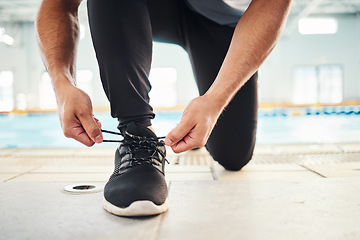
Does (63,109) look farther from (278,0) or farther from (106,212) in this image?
(278,0)

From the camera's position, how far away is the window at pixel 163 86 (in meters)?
11.2

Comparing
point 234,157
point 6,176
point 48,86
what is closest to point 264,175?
point 234,157

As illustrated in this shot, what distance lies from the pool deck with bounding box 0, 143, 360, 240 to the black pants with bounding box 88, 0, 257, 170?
6.3 inches

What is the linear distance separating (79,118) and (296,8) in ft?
35.1

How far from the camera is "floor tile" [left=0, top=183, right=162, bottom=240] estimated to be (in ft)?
1.90

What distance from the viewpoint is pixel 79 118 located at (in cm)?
66

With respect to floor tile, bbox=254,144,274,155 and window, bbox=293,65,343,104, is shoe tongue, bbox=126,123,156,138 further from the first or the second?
window, bbox=293,65,343,104

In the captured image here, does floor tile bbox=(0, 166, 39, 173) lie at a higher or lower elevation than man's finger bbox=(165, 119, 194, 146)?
lower

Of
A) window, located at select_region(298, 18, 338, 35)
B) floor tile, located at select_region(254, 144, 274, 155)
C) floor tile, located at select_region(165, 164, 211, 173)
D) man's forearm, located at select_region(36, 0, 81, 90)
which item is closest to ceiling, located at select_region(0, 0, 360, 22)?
window, located at select_region(298, 18, 338, 35)

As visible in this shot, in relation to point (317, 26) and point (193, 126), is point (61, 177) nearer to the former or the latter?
point (193, 126)

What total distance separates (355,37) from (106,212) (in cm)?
1224

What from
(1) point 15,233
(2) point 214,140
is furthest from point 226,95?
(2) point 214,140

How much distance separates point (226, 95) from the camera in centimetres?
70

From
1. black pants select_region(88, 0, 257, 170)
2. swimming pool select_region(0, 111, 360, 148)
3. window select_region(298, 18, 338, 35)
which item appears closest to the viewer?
black pants select_region(88, 0, 257, 170)
